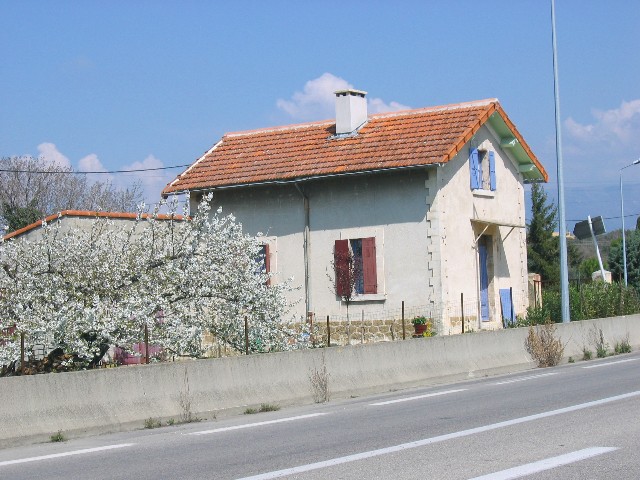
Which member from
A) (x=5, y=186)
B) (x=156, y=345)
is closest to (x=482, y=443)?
(x=156, y=345)

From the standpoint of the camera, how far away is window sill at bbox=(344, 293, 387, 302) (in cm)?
2836

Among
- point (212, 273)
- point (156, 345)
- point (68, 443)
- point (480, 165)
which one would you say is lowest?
point (68, 443)

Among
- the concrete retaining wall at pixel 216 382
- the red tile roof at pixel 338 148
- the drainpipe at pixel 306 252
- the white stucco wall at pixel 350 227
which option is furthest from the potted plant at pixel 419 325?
the concrete retaining wall at pixel 216 382

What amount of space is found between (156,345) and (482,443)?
7.22 metres

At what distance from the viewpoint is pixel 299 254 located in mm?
29781

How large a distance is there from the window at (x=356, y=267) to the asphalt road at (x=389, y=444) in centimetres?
1249

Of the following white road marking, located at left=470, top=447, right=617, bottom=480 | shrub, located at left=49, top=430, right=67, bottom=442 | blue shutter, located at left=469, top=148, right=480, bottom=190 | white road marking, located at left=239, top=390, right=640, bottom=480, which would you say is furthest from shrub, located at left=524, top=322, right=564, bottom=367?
white road marking, located at left=470, top=447, right=617, bottom=480

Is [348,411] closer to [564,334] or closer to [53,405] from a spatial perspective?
[53,405]

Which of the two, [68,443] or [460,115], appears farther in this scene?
[460,115]

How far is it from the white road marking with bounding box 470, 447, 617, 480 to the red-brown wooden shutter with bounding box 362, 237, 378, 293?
18795mm

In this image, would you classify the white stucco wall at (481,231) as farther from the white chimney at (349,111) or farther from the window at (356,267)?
the white chimney at (349,111)

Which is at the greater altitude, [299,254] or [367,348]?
[299,254]

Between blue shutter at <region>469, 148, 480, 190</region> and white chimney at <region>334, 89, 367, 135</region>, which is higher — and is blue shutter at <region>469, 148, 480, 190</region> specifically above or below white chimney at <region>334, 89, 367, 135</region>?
below

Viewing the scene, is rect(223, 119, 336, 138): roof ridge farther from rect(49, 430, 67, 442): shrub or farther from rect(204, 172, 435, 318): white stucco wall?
rect(49, 430, 67, 442): shrub
